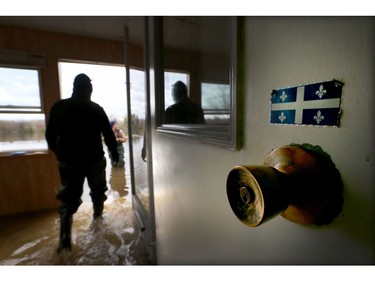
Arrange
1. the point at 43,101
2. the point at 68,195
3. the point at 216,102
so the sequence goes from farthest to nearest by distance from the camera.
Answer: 1. the point at 43,101
2. the point at 68,195
3. the point at 216,102

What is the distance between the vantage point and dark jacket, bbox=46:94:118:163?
5.33ft

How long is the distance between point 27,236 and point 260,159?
256 cm

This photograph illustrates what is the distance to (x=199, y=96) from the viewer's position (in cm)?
85

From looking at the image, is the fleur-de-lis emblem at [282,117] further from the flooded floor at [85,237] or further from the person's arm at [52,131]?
the person's arm at [52,131]

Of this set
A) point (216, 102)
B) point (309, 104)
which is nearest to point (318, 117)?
point (309, 104)

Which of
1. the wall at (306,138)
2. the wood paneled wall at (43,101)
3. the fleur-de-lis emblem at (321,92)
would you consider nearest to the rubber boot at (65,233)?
the wood paneled wall at (43,101)

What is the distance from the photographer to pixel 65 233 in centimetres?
187

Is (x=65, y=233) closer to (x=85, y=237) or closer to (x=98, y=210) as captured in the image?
(x=85, y=237)

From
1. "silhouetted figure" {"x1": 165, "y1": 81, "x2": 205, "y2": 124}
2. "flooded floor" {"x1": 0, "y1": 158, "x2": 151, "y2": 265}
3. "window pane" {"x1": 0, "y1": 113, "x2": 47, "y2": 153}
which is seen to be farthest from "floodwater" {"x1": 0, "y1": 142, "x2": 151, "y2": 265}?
"silhouetted figure" {"x1": 165, "y1": 81, "x2": 205, "y2": 124}

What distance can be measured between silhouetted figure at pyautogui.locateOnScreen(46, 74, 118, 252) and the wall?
1.39 m

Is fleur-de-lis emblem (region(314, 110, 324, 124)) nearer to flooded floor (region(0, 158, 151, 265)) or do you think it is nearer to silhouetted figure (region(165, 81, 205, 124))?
silhouetted figure (region(165, 81, 205, 124))

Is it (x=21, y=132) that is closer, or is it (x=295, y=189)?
(x=295, y=189)

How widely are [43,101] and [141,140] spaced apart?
1544 millimetres

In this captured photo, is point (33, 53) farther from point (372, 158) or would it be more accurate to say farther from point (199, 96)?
point (372, 158)
